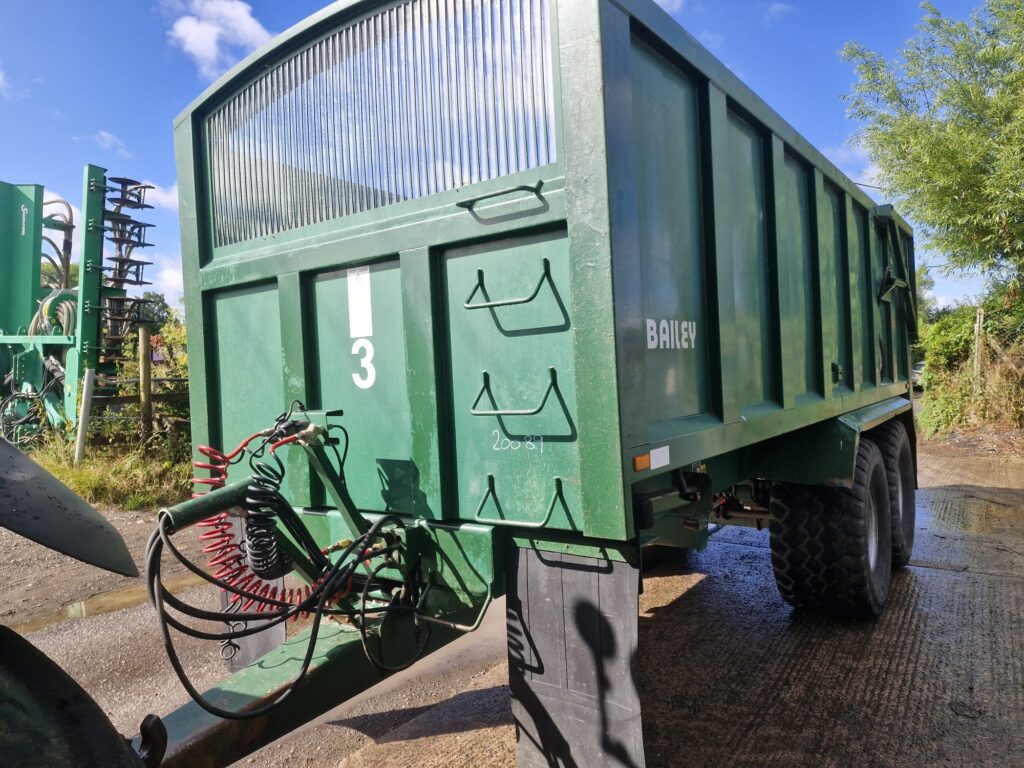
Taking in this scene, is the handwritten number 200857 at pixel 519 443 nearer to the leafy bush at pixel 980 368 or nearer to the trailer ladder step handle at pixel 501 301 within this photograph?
the trailer ladder step handle at pixel 501 301

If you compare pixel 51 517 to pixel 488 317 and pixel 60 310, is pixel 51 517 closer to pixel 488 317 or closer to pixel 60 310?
pixel 488 317

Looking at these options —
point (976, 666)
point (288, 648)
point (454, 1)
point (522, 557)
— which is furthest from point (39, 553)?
point (976, 666)

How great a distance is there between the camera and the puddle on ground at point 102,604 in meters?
4.52

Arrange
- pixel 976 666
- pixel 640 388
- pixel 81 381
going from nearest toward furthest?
pixel 640 388 → pixel 976 666 → pixel 81 381

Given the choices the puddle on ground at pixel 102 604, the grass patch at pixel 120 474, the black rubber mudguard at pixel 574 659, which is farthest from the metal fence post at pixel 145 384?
the black rubber mudguard at pixel 574 659

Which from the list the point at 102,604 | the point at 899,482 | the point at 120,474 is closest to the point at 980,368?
the point at 899,482

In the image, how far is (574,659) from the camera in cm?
222

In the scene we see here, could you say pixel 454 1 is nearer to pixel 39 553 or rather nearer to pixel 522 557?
pixel 522 557

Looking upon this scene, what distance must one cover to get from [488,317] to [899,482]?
14.2 ft

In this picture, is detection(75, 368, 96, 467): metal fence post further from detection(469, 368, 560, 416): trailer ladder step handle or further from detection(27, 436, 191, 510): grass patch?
detection(469, 368, 560, 416): trailer ladder step handle

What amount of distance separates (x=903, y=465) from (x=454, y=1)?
5.19m

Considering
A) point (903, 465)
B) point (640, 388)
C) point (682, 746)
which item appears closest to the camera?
point (640, 388)

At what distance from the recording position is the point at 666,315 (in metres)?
2.38

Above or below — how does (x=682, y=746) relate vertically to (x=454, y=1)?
below
